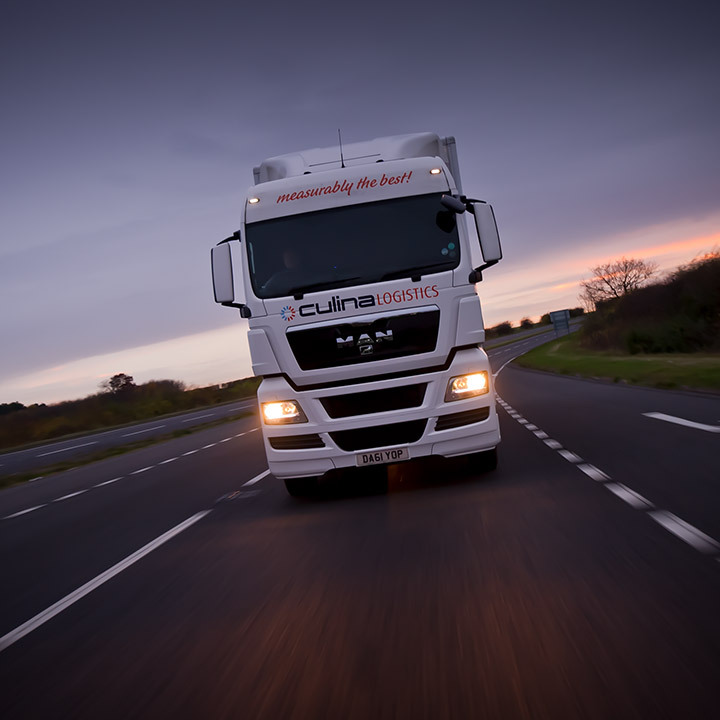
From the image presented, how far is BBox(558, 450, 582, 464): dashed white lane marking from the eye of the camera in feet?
32.0

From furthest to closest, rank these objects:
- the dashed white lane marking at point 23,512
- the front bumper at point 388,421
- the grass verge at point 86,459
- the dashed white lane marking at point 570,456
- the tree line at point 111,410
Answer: the tree line at point 111,410
the grass verge at point 86,459
the dashed white lane marking at point 23,512
the dashed white lane marking at point 570,456
the front bumper at point 388,421

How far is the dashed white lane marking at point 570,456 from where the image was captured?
976 cm

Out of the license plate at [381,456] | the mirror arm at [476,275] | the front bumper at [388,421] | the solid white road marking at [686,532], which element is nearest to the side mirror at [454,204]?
the mirror arm at [476,275]

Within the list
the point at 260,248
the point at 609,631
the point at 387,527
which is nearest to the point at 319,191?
the point at 260,248

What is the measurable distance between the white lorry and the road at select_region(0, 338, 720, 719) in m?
0.76

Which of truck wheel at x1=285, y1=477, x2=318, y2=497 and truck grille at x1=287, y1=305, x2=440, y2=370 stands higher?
truck grille at x1=287, y1=305, x2=440, y2=370

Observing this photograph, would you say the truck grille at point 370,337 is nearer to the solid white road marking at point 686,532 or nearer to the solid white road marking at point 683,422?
the solid white road marking at point 686,532

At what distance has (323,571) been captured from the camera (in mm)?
5703

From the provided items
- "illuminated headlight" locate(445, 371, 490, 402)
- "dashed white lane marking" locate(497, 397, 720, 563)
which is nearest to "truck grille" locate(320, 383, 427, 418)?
"illuminated headlight" locate(445, 371, 490, 402)

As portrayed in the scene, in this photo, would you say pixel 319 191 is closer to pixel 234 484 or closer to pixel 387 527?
pixel 387 527

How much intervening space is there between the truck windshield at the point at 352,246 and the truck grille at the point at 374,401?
3.94ft

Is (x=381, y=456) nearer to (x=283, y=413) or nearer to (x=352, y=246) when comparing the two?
(x=283, y=413)

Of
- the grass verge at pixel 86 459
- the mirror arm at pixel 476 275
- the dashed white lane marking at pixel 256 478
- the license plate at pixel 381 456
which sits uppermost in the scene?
the mirror arm at pixel 476 275

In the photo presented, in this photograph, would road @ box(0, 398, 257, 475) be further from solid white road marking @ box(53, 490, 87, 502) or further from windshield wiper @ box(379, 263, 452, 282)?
windshield wiper @ box(379, 263, 452, 282)
